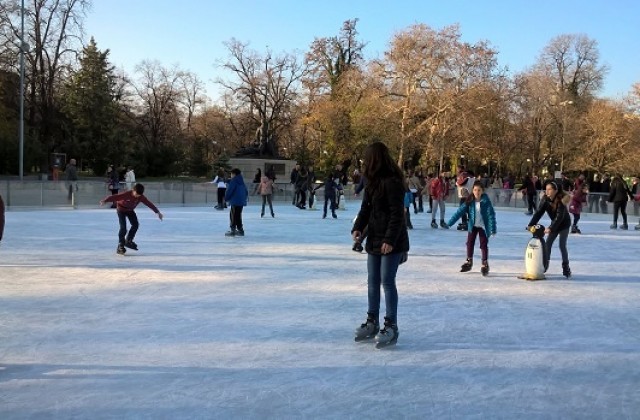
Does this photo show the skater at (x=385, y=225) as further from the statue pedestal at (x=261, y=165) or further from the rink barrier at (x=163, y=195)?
the statue pedestal at (x=261, y=165)

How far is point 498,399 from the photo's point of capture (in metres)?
3.89

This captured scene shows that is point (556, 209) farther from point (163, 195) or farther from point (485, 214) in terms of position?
point (163, 195)

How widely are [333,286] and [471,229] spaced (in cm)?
237

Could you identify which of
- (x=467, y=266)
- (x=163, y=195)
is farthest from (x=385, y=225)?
(x=163, y=195)

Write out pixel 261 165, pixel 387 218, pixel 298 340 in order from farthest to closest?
pixel 261 165 < pixel 298 340 < pixel 387 218

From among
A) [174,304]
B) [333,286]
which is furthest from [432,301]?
[174,304]

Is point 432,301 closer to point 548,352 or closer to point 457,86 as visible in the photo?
point 548,352

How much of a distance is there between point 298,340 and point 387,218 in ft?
4.02

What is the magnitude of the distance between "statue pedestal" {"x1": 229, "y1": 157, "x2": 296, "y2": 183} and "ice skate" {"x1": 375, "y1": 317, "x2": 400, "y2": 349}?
3396 cm

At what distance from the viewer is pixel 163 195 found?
25.3 metres

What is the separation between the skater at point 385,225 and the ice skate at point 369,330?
0.35 ft

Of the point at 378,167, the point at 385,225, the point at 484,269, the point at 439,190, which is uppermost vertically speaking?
the point at 378,167

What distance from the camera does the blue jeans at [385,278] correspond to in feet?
16.4

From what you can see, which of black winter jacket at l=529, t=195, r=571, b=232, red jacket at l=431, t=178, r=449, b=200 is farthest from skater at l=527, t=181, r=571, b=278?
red jacket at l=431, t=178, r=449, b=200
